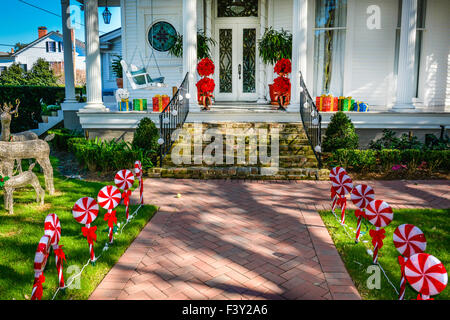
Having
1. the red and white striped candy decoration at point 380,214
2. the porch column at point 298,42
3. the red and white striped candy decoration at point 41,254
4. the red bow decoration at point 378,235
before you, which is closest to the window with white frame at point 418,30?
the porch column at point 298,42

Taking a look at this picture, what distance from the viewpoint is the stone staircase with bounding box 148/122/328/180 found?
780 cm

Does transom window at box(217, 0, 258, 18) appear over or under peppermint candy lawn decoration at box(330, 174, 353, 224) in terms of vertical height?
over

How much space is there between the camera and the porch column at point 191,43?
9.29 m

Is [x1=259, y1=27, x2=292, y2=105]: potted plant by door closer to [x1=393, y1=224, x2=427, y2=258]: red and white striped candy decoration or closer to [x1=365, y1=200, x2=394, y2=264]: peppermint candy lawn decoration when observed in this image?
[x1=365, y1=200, x2=394, y2=264]: peppermint candy lawn decoration

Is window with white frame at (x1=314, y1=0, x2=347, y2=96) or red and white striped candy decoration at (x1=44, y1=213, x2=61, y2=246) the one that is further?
window with white frame at (x1=314, y1=0, x2=347, y2=96)

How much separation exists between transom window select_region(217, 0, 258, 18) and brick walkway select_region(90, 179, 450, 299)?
694 cm

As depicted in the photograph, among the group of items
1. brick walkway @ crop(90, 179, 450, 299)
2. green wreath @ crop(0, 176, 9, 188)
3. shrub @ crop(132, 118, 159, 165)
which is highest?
shrub @ crop(132, 118, 159, 165)

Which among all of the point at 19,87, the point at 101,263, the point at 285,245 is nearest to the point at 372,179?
the point at 285,245

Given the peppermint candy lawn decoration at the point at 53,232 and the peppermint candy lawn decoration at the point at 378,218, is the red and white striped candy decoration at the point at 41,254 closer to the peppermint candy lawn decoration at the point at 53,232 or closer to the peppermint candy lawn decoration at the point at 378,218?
the peppermint candy lawn decoration at the point at 53,232

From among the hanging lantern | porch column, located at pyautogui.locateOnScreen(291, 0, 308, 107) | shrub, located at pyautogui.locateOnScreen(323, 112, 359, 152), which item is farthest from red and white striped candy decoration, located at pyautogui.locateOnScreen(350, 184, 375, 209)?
the hanging lantern

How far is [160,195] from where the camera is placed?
6.68m

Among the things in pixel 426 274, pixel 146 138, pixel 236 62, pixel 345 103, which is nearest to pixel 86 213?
pixel 426 274

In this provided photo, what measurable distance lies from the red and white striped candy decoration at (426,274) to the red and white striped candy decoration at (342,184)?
2.49 m

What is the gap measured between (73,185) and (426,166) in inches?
296
